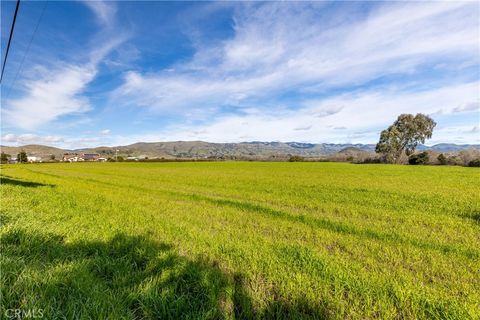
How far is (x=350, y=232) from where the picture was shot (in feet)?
25.4

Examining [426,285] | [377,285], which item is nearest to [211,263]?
Result: [377,285]

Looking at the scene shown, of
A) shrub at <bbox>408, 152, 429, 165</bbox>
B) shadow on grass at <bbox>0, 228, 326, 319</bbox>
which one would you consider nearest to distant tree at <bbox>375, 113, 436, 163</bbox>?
shrub at <bbox>408, 152, 429, 165</bbox>

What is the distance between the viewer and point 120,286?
3922 mm

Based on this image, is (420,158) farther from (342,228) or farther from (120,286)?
(120,286)

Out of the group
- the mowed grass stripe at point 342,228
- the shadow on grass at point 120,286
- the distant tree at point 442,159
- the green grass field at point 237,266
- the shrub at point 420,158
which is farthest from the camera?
the shrub at point 420,158

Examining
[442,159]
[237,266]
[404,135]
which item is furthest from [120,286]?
[404,135]

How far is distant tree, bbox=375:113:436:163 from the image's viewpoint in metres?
84.1

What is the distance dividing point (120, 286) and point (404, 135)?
10387 cm

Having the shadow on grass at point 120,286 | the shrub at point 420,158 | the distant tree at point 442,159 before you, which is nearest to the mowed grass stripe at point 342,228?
the shadow on grass at point 120,286

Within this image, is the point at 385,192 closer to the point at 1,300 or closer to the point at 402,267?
the point at 402,267

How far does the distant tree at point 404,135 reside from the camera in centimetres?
8412

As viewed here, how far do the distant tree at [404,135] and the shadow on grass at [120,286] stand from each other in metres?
96.0

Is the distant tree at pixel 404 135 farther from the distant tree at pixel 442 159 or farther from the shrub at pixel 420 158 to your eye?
the distant tree at pixel 442 159

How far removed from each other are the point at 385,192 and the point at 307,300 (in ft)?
47.8
